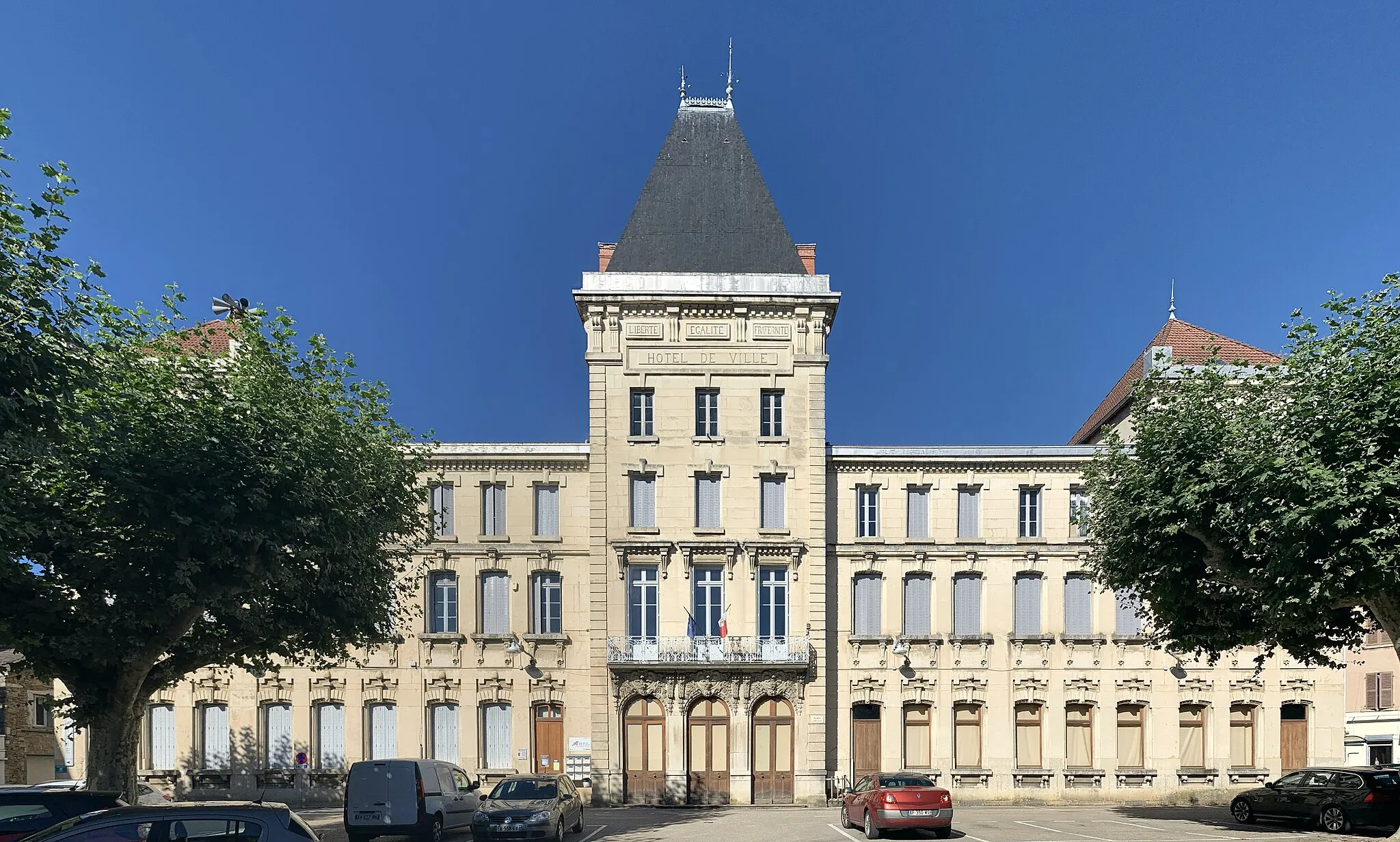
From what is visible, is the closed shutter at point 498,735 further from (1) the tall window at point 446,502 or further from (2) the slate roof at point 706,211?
(2) the slate roof at point 706,211

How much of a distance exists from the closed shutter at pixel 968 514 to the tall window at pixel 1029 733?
5.55m

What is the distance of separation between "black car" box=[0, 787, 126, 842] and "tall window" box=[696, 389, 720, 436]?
2201cm

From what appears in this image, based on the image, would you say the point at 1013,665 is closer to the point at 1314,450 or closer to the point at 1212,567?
the point at 1212,567

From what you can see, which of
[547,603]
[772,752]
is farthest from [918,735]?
[547,603]

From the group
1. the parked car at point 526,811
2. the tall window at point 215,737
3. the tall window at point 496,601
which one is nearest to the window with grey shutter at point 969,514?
the tall window at point 496,601

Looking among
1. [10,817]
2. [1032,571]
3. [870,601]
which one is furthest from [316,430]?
[1032,571]

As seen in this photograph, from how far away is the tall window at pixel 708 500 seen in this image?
36469 mm

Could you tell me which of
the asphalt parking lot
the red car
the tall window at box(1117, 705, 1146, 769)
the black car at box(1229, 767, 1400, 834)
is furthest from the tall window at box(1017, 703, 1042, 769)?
the red car

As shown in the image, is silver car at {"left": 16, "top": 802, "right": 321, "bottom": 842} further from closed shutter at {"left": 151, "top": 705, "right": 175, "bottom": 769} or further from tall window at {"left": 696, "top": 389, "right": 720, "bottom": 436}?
closed shutter at {"left": 151, "top": 705, "right": 175, "bottom": 769}

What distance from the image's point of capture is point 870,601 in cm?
3662

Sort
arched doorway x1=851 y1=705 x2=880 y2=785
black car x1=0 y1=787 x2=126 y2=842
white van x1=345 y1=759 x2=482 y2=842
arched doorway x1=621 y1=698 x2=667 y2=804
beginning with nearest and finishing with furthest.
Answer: black car x1=0 y1=787 x2=126 y2=842, white van x1=345 y1=759 x2=482 y2=842, arched doorway x1=621 y1=698 x2=667 y2=804, arched doorway x1=851 y1=705 x2=880 y2=785

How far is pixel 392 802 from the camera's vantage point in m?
23.0

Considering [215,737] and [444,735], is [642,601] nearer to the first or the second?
[444,735]

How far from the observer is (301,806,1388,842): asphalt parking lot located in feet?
81.3
